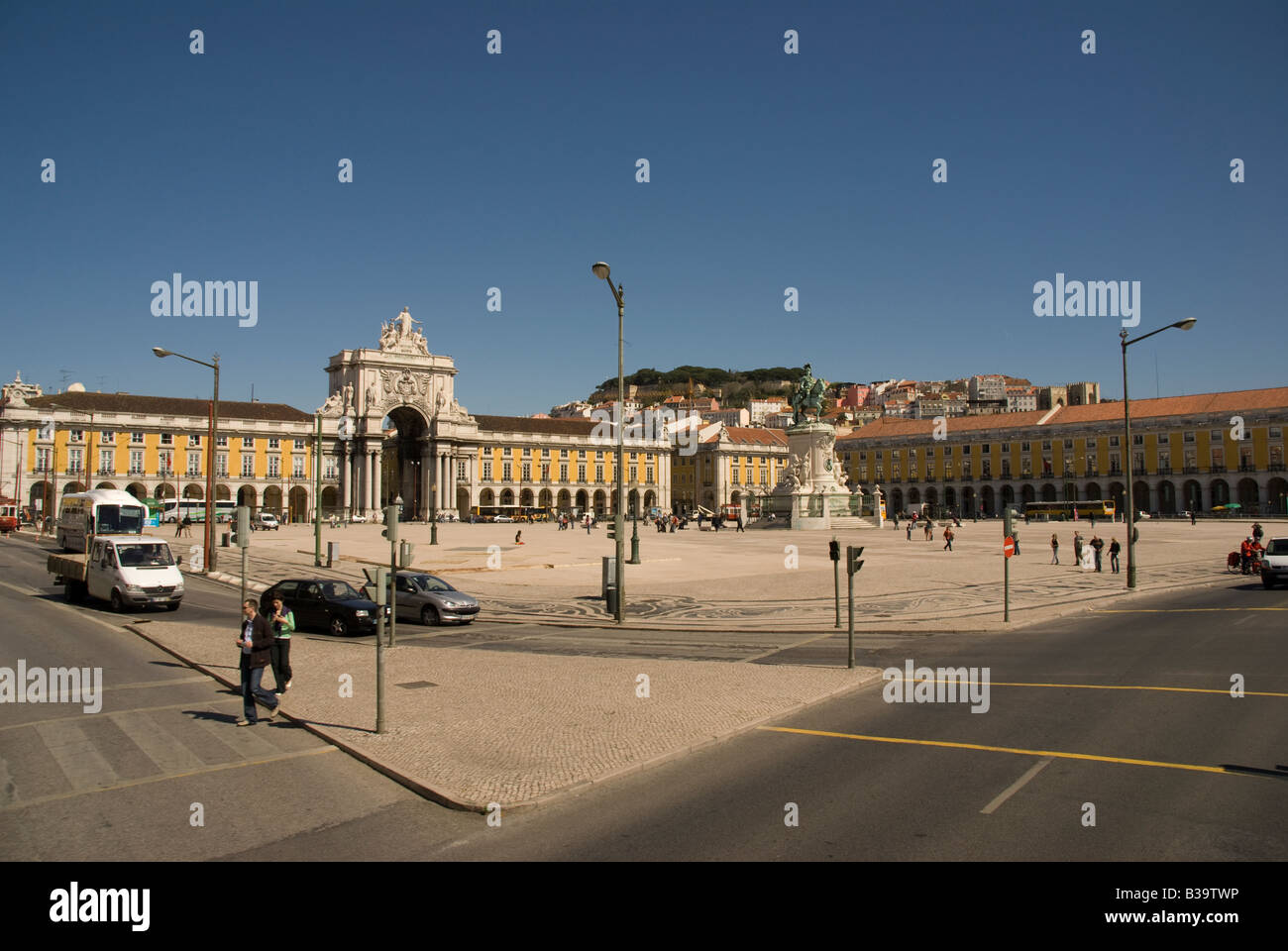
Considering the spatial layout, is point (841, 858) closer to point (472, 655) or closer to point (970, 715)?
point (970, 715)

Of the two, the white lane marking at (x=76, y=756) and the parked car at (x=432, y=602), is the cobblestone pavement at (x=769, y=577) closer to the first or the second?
the parked car at (x=432, y=602)

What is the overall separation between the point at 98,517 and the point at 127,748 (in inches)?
1294

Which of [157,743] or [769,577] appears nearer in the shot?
[157,743]

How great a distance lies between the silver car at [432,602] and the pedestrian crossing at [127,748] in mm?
9647

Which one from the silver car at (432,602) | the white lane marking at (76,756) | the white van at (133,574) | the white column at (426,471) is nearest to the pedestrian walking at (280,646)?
the white lane marking at (76,756)

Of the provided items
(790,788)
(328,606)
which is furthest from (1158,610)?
Answer: (328,606)

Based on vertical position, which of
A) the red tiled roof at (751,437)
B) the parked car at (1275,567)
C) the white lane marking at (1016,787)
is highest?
the red tiled roof at (751,437)

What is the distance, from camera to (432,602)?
22.3 meters

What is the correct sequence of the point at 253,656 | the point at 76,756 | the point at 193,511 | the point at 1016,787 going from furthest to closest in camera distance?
the point at 193,511
the point at 253,656
the point at 76,756
the point at 1016,787

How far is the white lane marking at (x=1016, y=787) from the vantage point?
775cm

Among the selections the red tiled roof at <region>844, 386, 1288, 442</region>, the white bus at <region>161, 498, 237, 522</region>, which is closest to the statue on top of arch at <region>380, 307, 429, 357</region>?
the white bus at <region>161, 498, 237, 522</region>

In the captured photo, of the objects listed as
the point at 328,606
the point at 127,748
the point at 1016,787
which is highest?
the point at 328,606

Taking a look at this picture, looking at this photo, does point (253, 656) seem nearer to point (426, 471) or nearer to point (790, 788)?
point (790, 788)

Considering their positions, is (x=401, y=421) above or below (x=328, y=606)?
above
